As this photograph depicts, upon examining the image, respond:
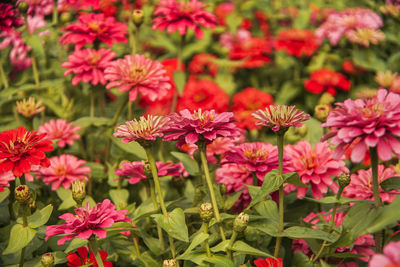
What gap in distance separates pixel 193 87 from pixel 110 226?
1.24 meters

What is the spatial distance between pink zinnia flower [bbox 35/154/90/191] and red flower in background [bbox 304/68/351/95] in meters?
1.29

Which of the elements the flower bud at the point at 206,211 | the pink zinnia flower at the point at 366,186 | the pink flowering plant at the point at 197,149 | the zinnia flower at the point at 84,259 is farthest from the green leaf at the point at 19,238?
the pink zinnia flower at the point at 366,186

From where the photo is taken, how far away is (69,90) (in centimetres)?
209

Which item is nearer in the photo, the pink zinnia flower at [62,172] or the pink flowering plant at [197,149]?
the pink flowering plant at [197,149]

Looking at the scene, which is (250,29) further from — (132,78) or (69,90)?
(132,78)

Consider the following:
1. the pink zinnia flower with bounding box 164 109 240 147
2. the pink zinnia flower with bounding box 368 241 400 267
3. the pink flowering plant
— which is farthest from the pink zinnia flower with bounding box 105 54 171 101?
the pink zinnia flower with bounding box 368 241 400 267

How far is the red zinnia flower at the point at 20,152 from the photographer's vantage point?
114 cm

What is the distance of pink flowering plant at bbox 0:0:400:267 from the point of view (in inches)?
41.3

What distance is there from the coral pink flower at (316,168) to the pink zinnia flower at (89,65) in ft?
2.34

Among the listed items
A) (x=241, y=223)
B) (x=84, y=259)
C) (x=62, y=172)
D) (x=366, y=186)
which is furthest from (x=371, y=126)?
(x=62, y=172)

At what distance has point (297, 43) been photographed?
101 inches

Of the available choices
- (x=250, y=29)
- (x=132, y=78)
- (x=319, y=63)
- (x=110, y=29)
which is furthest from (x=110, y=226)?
(x=250, y=29)

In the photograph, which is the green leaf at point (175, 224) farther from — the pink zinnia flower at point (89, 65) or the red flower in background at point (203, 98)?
the red flower in background at point (203, 98)

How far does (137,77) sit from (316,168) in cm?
65
